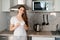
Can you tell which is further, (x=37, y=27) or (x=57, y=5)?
(x=37, y=27)

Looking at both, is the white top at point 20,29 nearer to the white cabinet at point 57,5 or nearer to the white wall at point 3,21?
the white wall at point 3,21

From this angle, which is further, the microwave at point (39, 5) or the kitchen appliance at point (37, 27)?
the kitchen appliance at point (37, 27)

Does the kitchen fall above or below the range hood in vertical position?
below

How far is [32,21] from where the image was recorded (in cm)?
341

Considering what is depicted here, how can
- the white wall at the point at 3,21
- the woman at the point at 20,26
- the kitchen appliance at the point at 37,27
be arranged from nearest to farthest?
the woman at the point at 20,26 < the white wall at the point at 3,21 < the kitchen appliance at the point at 37,27

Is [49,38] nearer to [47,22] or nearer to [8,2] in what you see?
[47,22]

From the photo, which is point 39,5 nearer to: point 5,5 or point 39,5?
point 39,5

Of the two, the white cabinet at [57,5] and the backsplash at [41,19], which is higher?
the white cabinet at [57,5]

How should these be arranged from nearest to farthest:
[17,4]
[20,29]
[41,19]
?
[20,29] < [17,4] < [41,19]

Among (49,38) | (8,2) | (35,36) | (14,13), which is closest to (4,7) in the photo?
(8,2)

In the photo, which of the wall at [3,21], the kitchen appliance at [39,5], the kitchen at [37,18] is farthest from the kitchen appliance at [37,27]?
the wall at [3,21]

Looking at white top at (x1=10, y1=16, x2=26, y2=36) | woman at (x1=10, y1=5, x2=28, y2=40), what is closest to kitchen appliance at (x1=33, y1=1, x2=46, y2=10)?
woman at (x1=10, y1=5, x2=28, y2=40)

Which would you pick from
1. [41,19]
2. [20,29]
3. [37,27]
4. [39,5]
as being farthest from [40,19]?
[20,29]

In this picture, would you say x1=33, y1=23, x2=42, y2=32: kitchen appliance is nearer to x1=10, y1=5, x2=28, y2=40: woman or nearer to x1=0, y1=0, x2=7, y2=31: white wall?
x1=10, y1=5, x2=28, y2=40: woman
